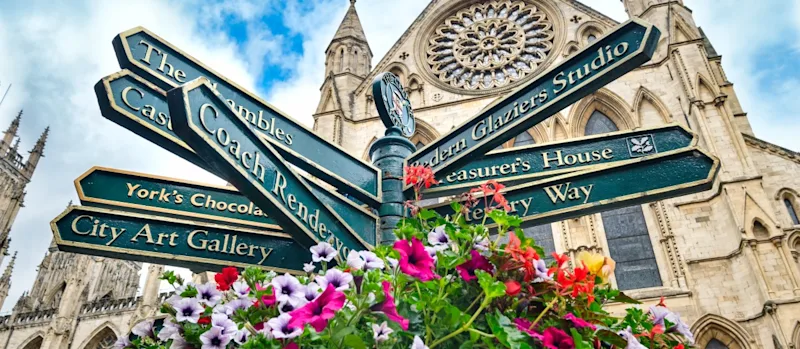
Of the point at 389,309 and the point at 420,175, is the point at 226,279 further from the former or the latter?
the point at 420,175

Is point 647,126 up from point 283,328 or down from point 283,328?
up

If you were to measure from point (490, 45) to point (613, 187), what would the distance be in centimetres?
1399

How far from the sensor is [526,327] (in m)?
1.14

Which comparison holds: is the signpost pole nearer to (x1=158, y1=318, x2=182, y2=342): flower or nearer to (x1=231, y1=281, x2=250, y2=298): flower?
(x1=231, y1=281, x2=250, y2=298): flower

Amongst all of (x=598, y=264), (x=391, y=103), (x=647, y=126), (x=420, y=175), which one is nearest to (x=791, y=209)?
(x=647, y=126)

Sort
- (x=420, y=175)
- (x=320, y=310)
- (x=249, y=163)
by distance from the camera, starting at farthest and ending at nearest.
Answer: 1. (x=420, y=175)
2. (x=249, y=163)
3. (x=320, y=310)

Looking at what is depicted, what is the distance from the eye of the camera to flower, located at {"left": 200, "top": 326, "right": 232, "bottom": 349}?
1137mm

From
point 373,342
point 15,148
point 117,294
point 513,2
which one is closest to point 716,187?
point 513,2

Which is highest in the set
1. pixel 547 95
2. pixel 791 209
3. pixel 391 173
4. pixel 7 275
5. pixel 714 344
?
pixel 7 275

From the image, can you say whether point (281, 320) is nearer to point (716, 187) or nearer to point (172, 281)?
point (172, 281)

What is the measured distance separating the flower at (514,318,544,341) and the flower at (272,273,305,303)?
485 millimetres

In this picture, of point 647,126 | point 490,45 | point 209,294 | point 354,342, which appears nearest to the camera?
point 354,342

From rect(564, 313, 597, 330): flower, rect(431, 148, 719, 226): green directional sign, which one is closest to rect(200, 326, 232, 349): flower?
rect(564, 313, 597, 330): flower

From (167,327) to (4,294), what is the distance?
3955 cm
